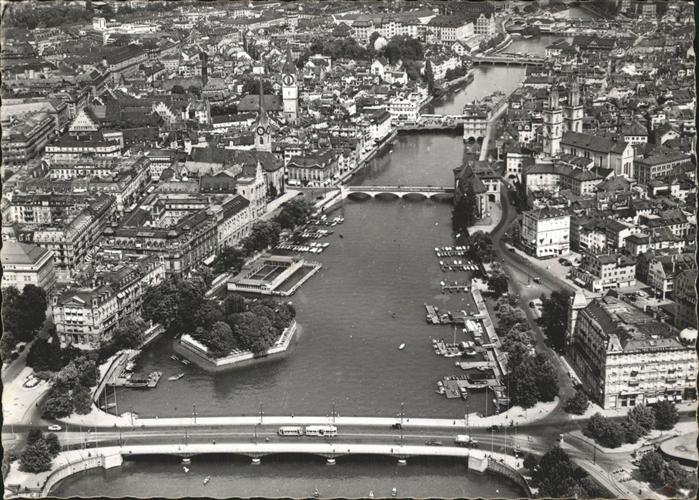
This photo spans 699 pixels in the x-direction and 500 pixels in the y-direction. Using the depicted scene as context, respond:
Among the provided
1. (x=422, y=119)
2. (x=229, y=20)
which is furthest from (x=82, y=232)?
(x=229, y=20)

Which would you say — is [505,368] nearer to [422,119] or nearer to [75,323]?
[75,323]

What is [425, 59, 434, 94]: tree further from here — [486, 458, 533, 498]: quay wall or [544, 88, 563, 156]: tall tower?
[486, 458, 533, 498]: quay wall

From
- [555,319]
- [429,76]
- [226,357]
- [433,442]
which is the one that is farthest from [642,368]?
[429,76]

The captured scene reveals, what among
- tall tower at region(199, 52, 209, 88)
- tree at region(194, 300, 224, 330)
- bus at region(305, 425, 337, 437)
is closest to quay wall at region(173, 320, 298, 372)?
tree at region(194, 300, 224, 330)

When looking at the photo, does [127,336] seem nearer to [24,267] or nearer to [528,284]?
[24,267]

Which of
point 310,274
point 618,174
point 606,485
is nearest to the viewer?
point 606,485

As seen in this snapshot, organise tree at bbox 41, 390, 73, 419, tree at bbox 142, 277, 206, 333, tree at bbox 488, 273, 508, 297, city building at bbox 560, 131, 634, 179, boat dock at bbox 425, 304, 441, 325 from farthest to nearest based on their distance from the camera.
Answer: city building at bbox 560, 131, 634, 179
tree at bbox 488, 273, 508, 297
boat dock at bbox 425, 304, 441, 325
tree at bbox 142, 277, 206, 333
tree at bbox 41, 390, 73, 419

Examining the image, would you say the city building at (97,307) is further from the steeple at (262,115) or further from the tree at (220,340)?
the steeple at (262,115)
